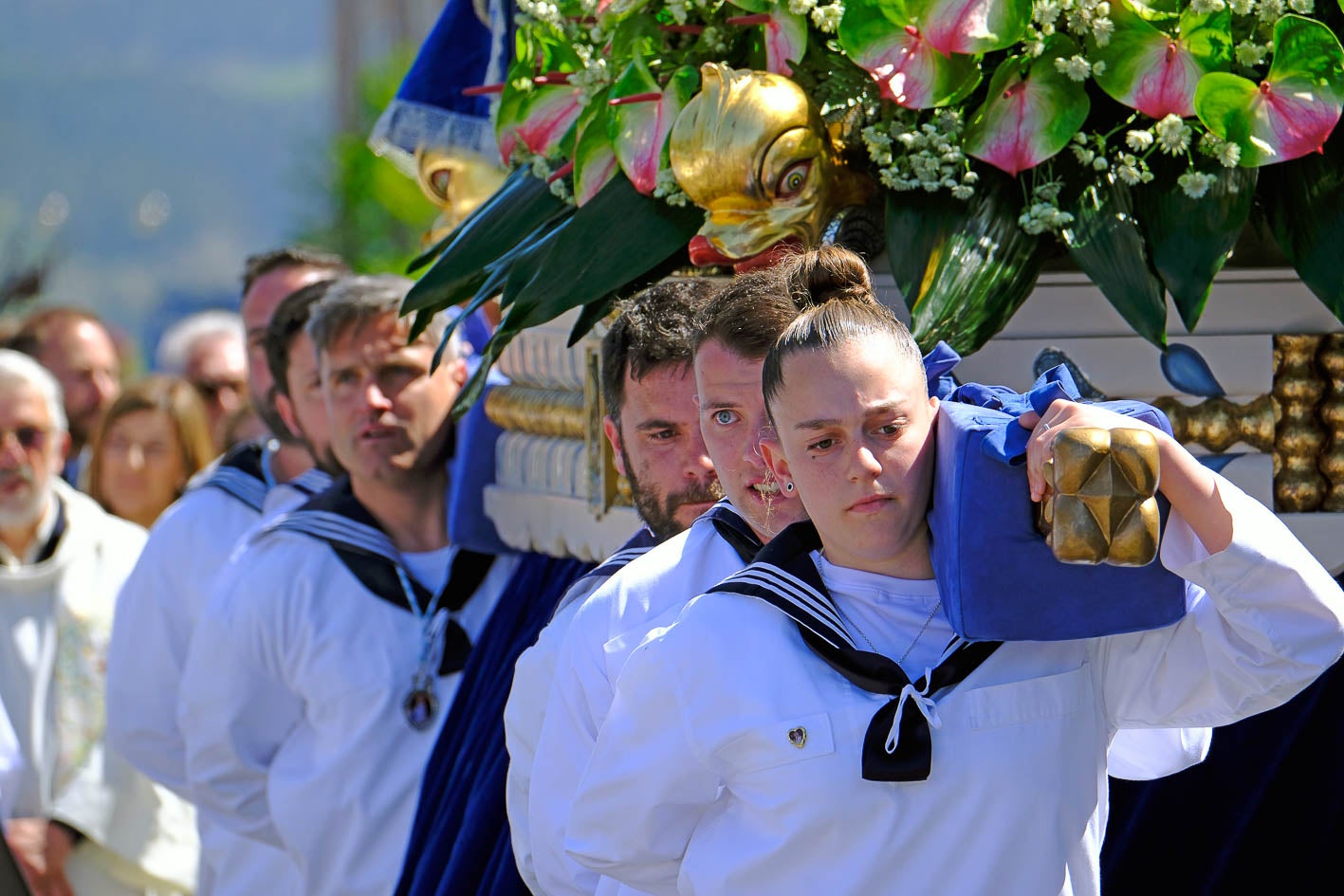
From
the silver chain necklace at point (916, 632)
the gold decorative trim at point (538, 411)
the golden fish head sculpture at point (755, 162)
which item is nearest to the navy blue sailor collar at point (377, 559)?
the gold decorative trim at point (538, 411)

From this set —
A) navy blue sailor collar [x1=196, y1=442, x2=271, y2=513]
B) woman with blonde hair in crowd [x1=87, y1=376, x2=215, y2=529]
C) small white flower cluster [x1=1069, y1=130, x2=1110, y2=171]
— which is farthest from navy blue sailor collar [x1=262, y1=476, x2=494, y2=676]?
woman with blonde hair in crowd [x1=87, y1=376, x2=215, y2=529]

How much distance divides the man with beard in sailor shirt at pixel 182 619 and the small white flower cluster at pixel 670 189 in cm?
134

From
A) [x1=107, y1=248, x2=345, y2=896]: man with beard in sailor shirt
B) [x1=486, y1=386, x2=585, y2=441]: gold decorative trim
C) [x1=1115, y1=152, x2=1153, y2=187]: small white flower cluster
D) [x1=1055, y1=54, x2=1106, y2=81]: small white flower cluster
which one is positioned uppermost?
[x1=1055, y1=54, x2=1106, y2=81]: small white flower cluster

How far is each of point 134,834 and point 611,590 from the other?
2.07m

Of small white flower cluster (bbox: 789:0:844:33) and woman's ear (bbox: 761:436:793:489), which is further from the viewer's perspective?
small white flower cluster (bbox: 789:0:844:33)

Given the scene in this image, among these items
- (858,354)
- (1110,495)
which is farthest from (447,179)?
(1110,495)

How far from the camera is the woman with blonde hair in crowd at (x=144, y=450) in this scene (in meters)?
4.11

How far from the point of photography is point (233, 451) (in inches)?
129

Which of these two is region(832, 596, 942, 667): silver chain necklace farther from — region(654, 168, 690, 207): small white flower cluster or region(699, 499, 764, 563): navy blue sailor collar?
region(654, 168, 690, 207): small white flower cluster

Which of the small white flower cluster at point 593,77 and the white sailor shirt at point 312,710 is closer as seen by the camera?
the small white flower cluster at point 593,77

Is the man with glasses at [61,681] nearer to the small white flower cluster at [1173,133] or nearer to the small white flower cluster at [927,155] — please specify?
the small white flower cluster at [927,155]

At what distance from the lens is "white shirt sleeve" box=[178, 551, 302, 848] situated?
100.0 inches

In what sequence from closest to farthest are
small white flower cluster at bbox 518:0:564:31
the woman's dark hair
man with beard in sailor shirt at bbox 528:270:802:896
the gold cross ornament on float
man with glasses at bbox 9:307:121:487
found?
the gold cross ornament on float
the woman's dark hair
man with beard in sailor shirt at bbox 528:270:802:896
small white flower cluster at bbox 518:0:564:31
man with glasses at bbox 9:307:121:487

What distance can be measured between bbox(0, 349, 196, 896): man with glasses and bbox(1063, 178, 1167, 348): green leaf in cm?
219
